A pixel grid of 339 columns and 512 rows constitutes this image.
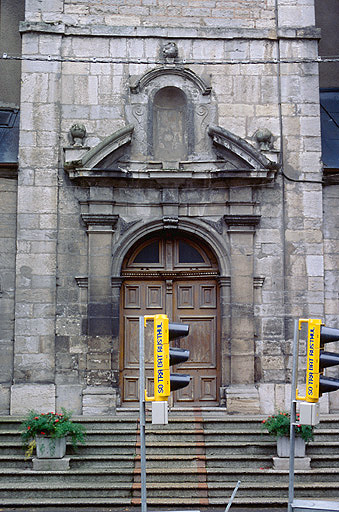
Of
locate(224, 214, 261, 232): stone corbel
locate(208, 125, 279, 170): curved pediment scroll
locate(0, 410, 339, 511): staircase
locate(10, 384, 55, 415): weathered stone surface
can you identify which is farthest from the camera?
locate(224, 214, 261, 232): stone corbel

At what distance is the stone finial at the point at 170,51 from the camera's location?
1159 centimetres

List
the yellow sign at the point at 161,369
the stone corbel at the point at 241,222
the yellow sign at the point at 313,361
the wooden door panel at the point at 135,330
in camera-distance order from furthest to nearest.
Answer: the wooden door panel at the point at 135,330 → the stone corbel at the point at 241,222 → the yellow sign at the point at 313,361 → the yellow sign at the point at 161,369

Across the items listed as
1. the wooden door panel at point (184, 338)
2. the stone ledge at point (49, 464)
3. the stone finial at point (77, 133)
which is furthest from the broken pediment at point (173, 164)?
the stone ledge at point (49, 464)

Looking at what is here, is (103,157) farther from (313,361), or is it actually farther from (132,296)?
(313,361)

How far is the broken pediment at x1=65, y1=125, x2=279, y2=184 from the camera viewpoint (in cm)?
1113

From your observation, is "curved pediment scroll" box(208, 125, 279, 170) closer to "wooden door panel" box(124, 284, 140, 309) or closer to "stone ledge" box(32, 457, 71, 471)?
"wooden door panel" box(124, 284, 140, 309)

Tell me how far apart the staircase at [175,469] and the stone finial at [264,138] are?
452 centimetres

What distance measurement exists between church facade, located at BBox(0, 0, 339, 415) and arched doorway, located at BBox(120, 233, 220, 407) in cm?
2

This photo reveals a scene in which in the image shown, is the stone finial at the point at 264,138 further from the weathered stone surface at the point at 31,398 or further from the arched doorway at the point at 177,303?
the weathered stone surface at the point at 31,398

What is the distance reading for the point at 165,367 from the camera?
20.6 ft

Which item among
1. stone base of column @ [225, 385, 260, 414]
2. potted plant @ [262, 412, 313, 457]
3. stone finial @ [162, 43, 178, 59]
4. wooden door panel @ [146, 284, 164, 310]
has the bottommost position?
potted plant @ [262, 412, 313, 457]

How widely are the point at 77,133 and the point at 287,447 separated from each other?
5991mm

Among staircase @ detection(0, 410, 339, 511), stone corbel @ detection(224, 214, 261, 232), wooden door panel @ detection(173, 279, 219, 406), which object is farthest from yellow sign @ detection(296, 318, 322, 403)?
wooden door panel @ detection(173, 279, 219, 406)

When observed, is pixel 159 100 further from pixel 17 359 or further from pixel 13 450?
pixel 13 450
